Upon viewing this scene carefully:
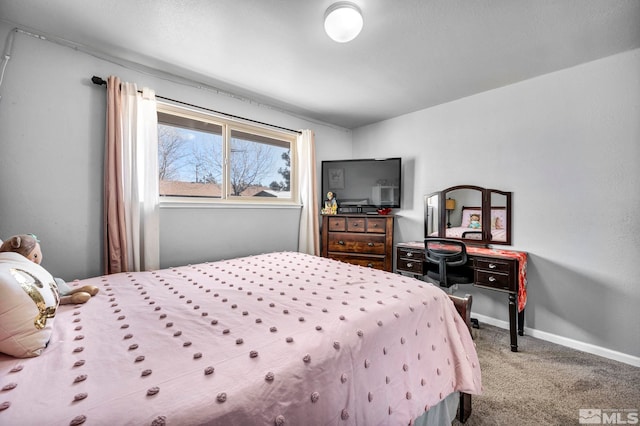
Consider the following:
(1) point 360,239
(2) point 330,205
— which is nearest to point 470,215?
(1) point 360,239

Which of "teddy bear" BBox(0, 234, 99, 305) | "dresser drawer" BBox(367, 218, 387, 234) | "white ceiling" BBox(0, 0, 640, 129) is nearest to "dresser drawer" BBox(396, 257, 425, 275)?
"dresser drawer" BBox(367, 218, 387, 234)

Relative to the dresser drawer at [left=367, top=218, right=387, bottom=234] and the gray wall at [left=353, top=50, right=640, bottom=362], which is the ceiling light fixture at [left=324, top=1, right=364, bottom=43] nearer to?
the gray wall at [left=353, top=50, right=640, bottom=362]

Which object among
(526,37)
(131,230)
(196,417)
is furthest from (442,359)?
(131,230)

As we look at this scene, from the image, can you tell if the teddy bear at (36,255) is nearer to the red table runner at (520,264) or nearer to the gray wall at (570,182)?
the red table runner at (520,264)

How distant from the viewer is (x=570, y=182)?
239 cm

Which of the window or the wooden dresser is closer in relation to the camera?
the window

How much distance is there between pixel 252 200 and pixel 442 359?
2.56 m

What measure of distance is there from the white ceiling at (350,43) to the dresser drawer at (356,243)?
1.77m

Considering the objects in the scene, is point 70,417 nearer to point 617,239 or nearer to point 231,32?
point 231,32

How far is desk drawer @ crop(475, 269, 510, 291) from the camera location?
2.38m

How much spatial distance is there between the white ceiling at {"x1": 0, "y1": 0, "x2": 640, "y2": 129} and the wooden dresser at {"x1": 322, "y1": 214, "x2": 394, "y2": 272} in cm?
159

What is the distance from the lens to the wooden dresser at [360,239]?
3.33 m

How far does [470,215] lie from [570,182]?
88 cm

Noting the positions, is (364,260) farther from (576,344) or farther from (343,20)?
(343,20)
